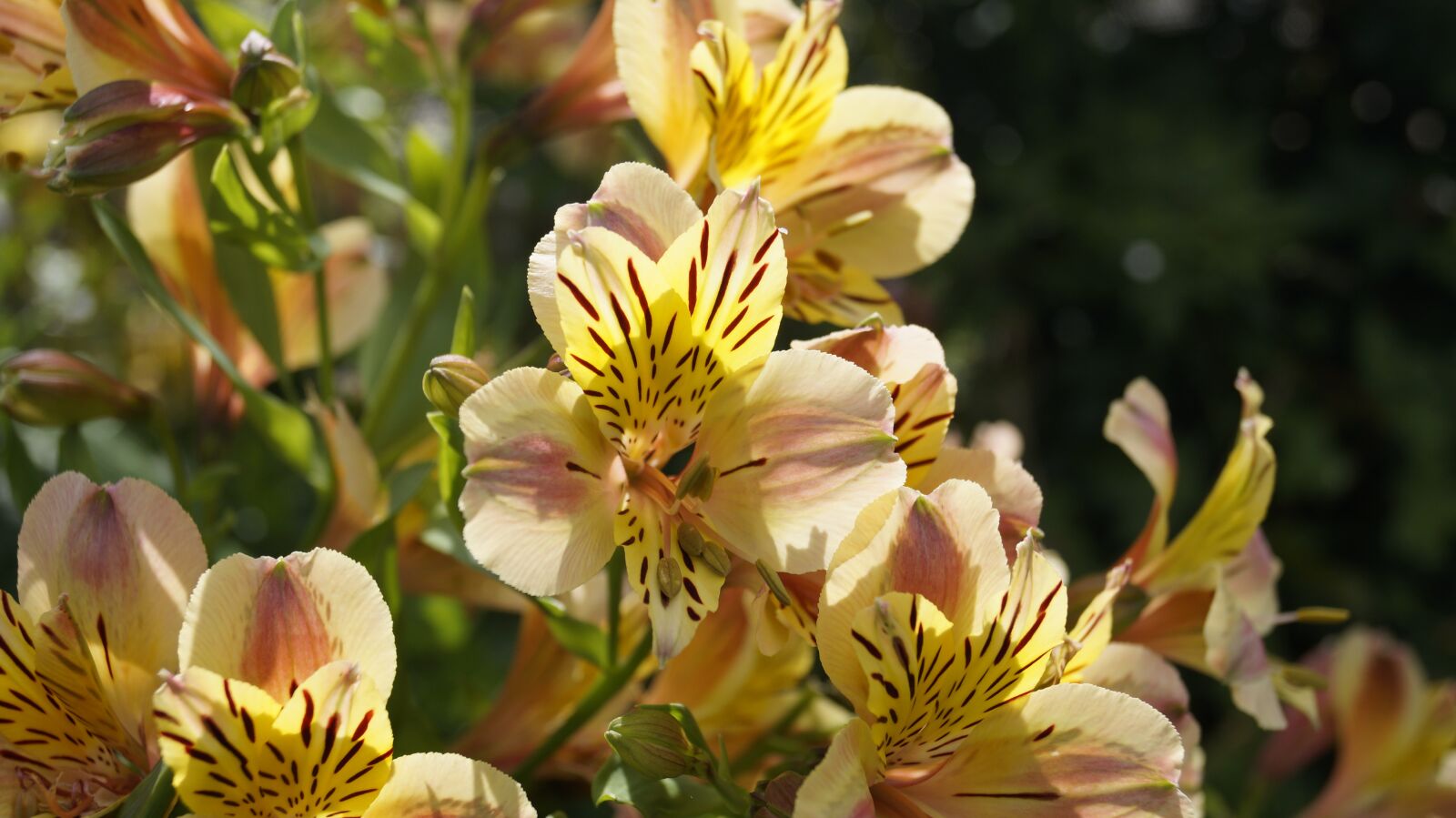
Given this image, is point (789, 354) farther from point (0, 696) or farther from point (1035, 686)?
point (0, 696)

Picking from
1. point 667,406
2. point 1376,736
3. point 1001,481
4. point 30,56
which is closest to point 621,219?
point 667,406

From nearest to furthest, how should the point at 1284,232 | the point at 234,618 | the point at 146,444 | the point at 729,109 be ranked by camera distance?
the point at 234,618
the point at 729,109
the point at 146,444
the point at 1284,232

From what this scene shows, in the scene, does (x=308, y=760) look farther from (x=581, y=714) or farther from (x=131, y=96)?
(x=131, y=96)

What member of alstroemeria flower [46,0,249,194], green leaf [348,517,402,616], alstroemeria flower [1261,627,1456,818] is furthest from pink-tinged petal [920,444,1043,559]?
alstroemeria flower [1261,627,1456,818]

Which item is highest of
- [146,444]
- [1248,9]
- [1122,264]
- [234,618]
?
[234,618]

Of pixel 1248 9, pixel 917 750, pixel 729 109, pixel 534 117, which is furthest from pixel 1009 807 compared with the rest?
pixel 1248 9

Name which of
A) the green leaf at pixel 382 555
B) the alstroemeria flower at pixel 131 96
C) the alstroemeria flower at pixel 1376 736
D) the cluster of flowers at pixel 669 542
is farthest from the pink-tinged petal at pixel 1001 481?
the alstroemeria flower at pixel 1376 736
